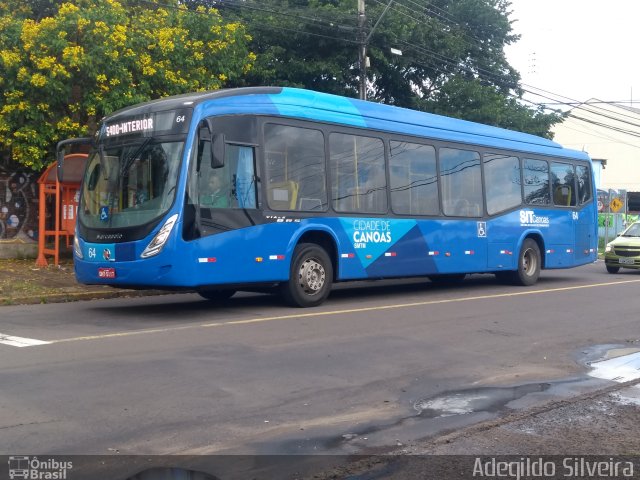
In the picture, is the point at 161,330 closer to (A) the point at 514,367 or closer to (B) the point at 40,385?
(B) the point at 40,385

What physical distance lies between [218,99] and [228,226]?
1916mm

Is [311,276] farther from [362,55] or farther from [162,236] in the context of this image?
[362,55]

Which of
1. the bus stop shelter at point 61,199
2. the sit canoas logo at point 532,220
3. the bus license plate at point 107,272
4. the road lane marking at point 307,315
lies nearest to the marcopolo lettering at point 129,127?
the bus license plate at point 107,272

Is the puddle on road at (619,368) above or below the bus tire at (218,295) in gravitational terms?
below

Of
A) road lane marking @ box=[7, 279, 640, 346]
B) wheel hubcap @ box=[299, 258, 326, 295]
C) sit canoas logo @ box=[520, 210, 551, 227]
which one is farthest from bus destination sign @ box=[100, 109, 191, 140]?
sit canoas logo @ box=[520, 210, 551, 227]

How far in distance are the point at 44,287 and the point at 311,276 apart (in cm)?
564

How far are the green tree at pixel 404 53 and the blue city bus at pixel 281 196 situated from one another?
787 centimetres

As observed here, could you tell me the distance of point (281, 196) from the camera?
12977 millimetres

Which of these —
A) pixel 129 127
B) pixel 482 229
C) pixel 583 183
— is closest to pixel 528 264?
pixel 482 229

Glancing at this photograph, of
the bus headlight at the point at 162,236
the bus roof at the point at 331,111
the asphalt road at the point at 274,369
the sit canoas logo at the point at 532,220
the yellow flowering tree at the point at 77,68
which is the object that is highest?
the yellow flowering tree at the point at 77,68

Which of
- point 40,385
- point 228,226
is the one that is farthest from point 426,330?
point 40,385

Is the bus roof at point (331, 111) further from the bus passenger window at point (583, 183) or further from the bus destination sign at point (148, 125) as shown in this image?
the bus passenger window at point (583, 183)

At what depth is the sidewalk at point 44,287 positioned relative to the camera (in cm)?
1468

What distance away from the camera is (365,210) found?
1457cm
